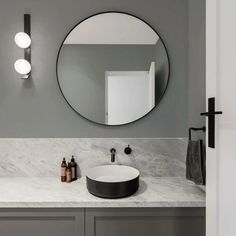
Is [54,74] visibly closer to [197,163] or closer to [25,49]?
[25,49]

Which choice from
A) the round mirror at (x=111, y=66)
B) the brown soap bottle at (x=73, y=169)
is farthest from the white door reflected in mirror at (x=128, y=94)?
the brown soap bottle at (x=73, y=169)

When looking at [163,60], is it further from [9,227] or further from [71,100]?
[9,227]

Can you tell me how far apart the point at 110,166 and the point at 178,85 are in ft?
2.85

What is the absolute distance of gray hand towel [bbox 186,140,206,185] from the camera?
4.13ft

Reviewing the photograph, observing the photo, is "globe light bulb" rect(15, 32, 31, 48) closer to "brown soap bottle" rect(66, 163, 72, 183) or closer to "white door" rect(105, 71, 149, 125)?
"white door" rect(105, 71, 149, 125)

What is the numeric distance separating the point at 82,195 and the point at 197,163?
78 centimetres

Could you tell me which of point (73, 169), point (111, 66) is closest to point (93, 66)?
point (111, 66)

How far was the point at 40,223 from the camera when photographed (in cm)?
121

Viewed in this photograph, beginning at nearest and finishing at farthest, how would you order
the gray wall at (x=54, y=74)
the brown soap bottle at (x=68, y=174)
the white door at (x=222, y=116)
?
the white door at (x=222, y=116), the brown soap bottle at (x=68, y=174), the gray wall at (x=54, y=74)

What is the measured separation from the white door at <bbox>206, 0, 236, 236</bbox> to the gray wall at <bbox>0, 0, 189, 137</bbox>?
Answer: 2.66 feet

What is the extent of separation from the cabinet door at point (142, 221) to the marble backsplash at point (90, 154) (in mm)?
457

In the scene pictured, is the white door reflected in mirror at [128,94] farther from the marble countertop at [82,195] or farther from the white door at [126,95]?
the marble countertop at [82,195]

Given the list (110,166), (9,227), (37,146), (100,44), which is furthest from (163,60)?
(9,227)

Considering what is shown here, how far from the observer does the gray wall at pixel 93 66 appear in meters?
1.61
